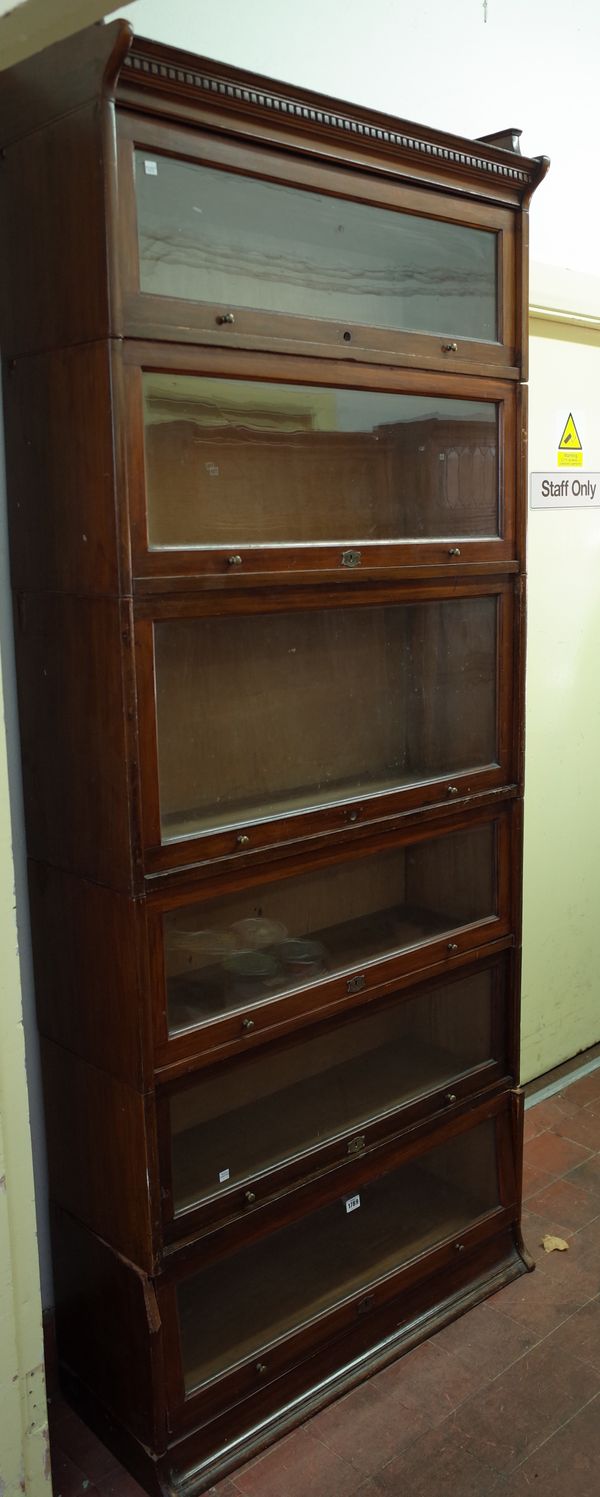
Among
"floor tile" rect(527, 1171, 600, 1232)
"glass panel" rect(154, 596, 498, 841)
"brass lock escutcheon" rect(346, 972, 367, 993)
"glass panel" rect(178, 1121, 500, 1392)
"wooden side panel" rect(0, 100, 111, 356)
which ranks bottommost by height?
"floor tile" rect(527, 1171, 600, 1232)

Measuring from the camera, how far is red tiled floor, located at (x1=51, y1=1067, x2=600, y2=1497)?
2.27 meters

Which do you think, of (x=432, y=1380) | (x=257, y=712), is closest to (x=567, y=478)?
(x=257, y=712)

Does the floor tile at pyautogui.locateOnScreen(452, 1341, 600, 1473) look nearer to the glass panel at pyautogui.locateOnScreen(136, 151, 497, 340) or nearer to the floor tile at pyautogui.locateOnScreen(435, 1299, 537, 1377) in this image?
the floor tile at pyautogui.locateOnScreen(435, 1299, 537, 1377)

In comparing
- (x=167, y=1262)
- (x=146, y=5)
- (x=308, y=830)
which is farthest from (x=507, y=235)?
(x=167, y=1262)

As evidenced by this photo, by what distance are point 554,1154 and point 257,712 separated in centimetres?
189

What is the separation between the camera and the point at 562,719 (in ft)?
12.2

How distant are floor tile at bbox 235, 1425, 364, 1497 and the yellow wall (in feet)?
5.28

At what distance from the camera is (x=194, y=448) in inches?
81.8

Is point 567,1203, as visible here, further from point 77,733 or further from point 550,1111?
point 77,733

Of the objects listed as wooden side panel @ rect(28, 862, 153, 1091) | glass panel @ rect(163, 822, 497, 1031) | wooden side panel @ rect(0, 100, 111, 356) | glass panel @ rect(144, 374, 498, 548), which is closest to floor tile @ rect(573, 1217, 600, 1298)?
glass panel @ rect(163, 822, 497, 1031)

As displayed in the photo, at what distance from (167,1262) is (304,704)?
1.10 meters

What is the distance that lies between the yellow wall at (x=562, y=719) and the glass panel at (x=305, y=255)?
2.98 feet

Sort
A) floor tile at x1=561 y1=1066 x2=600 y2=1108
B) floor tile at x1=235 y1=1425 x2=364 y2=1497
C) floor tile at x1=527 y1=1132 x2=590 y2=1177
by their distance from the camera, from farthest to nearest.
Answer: floor tile at x1=561 y1=1066 x2=600 y2=1108 < floor tile at x1=527 y1=1132 x2=590 y2=1177 < floor tile at x1=235 y1=1425 x2=364 y2=1497

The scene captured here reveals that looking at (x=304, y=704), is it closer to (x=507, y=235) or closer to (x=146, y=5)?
(x=507, y=235)
